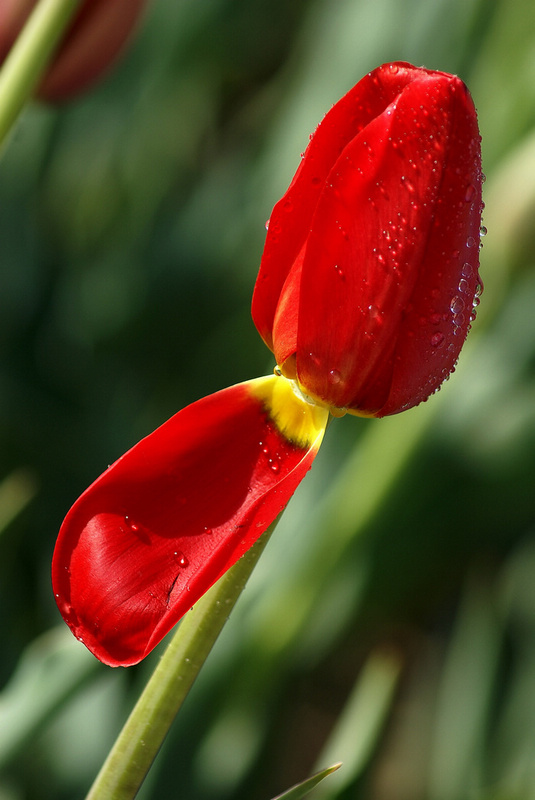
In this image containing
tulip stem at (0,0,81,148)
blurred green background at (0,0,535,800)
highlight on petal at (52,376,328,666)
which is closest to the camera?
highlight on petal at (52,376,328,666)

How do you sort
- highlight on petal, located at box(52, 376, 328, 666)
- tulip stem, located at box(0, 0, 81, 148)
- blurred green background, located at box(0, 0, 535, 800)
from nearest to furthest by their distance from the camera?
1. highlight on petal, located at box(52, 376, 328, 666)
2. tulip stem, located at box(0, 0, 81, 148)
3. blurred green background, located at box(0, 0, 535, 800)

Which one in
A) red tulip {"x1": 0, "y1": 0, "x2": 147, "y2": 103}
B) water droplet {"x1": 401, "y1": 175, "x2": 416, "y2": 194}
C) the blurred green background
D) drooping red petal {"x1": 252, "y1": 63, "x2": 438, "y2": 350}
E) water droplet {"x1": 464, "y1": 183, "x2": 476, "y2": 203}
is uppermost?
red tulip {"x1": 0, "y1": 0, "x2": 147, "y2": 103}

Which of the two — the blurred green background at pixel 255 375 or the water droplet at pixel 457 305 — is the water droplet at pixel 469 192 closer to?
the water droplet at pixel 457 305

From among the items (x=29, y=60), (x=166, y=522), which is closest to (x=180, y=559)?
(x=166, y=522)

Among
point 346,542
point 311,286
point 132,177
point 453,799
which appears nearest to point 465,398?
point 346,542

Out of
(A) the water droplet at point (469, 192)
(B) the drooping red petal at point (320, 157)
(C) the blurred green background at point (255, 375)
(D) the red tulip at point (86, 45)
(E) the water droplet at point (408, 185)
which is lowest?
(C) the blurred green background at point (255, 375)

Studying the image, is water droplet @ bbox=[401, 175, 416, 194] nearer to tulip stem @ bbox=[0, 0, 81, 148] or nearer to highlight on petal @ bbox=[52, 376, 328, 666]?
highlight on petal @ bbox=[52, 376, 328, 666]

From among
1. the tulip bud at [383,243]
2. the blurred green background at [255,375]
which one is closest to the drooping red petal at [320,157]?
the tulip bud at [383,243]

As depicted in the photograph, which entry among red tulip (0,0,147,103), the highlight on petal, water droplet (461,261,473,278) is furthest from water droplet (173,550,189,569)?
red tulip (0,0,147,103)
